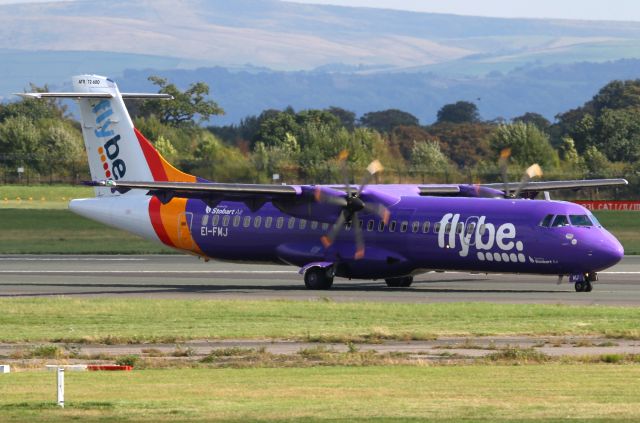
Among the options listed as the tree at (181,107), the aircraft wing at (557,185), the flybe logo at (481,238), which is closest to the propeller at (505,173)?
the aircraft wing at (557,185)

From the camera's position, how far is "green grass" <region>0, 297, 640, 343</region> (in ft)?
87.5

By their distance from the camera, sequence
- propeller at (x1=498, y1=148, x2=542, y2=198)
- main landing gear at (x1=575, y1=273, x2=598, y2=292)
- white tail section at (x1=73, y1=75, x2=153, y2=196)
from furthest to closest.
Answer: white tail section at (x1=73, y1=75, x2=153, y2=196), propeller at (x1=498, y1=148, x2=542, y2=198), main landing gear at (x1=575, y1=273, x2=598, y2=292)

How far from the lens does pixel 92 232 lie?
67.2 meters

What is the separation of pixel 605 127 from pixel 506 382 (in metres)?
81.3

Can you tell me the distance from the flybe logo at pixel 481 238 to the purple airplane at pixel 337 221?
1.0 inches

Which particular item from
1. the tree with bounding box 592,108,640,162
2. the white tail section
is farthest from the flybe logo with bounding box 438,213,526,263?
the tree with bounding box 592,108,640,162

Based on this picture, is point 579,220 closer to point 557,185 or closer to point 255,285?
point 557,185

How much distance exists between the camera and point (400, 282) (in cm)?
3928

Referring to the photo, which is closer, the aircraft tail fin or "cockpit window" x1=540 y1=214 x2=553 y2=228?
"cockpit window" x1=540 y1=214 x2=553 y2=228

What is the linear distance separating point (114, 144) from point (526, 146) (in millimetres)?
51119

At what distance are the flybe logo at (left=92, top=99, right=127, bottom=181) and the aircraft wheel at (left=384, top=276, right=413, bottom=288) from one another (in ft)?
30.0

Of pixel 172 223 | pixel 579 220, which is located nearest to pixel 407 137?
pixel 172 223

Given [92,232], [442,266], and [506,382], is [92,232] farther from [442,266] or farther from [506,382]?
[506,382]

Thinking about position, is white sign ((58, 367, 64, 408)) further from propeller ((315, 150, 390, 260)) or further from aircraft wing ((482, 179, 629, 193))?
aircraft wing ((482, 179, 629, 193))
